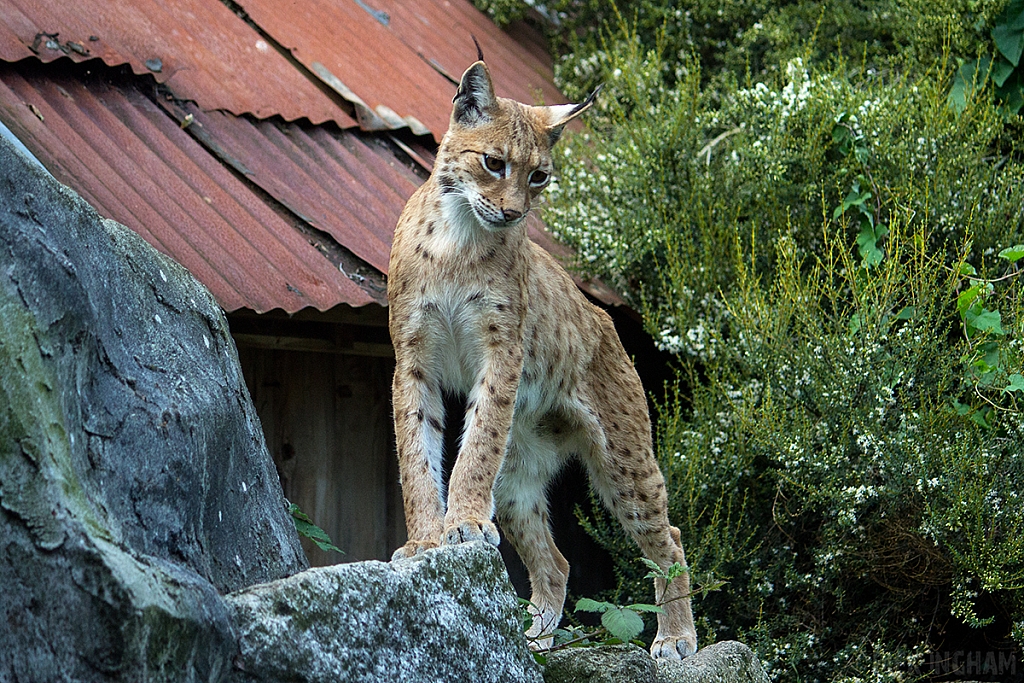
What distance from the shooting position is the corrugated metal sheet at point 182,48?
5.52 meters

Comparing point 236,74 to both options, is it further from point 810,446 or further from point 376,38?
point 810,446

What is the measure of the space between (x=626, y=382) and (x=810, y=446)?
4.12 feet

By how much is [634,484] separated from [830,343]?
151cm

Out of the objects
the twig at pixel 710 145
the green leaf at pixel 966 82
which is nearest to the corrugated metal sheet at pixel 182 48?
the twig at pixel 710 145

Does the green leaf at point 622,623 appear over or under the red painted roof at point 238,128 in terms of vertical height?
under

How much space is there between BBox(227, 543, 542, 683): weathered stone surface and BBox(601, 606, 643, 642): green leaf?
499mm

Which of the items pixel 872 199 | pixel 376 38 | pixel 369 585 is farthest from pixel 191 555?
pixel 376 38

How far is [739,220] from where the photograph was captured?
7.20 m

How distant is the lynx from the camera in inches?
163

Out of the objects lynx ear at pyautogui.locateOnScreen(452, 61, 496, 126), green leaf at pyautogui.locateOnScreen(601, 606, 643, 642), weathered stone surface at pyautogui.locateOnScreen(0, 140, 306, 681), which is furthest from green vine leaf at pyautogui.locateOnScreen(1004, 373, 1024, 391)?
weathered stone surface at pyautogui.locateOnScreen(0, 140, 306, 681)

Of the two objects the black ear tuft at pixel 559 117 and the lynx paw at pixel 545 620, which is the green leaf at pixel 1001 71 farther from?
the lynx paw at pixel 545 620

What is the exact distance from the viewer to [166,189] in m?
5.20

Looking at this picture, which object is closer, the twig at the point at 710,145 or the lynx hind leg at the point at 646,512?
the lynx hind leg at the point at 646,512

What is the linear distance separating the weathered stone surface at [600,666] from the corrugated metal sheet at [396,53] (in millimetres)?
4004
